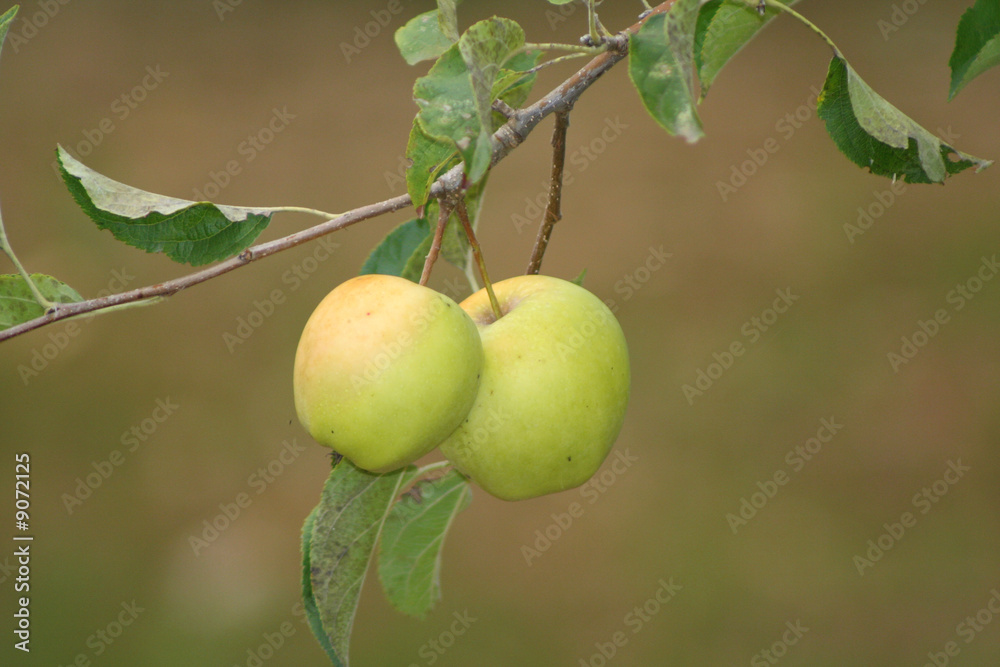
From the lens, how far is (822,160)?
11.5 feet

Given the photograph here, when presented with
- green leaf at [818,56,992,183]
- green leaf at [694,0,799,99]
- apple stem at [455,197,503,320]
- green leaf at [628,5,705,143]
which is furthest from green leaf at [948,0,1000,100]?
apple stem at [455,197,503,320]

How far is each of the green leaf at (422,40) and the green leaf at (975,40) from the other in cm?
47

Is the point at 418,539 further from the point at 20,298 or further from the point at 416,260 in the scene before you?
the point at 20,298

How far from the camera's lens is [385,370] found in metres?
0.61

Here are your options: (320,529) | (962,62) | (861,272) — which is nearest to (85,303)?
(320,529)

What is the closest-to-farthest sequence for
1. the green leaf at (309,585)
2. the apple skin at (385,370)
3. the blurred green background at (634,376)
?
the apple skin at (385,370), the green leaf at (309,585), the blurred green background at (634,376)

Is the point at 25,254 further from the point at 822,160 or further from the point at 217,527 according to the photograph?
the point at 822,160

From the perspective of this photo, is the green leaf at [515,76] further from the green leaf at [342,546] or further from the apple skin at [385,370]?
the green leaf at [342,546]

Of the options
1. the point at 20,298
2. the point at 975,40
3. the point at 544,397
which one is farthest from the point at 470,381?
the point at 975,40

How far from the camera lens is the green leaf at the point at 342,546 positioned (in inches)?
27.5

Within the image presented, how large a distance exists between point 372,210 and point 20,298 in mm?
324

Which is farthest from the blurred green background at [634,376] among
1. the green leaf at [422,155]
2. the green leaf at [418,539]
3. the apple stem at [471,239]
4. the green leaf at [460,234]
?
the green leaf at [422,155]

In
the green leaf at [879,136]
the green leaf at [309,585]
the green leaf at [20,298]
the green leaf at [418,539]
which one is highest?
Result: the green leaf at [20,298]

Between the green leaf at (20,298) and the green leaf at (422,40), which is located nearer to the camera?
the green leaf at (20,298)
